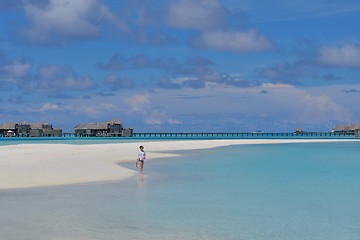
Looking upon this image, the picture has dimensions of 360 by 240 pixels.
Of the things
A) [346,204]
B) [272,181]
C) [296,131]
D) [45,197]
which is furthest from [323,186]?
[296,131]

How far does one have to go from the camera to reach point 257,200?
17.0 meters

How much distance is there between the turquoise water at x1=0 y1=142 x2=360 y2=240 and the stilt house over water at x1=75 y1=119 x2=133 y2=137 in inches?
4551

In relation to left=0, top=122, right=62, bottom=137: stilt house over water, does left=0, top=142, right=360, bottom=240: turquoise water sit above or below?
below

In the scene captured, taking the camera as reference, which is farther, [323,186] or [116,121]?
[116,121]

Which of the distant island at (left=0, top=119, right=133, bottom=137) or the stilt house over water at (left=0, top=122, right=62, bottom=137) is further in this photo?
the stilt house over water at (left=0, top=122, right=62, bottom=137)

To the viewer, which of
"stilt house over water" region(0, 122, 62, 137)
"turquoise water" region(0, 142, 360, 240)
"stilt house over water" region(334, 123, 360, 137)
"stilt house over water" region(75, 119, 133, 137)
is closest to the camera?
"turquoise water" region(0, 142, 360, 240)

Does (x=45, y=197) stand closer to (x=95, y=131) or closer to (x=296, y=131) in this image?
(x=95, y=131)

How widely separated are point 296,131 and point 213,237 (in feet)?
621

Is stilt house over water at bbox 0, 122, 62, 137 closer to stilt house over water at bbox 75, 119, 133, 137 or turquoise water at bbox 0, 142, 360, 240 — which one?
stilt house over water at bbox 75, 119, 133, 137

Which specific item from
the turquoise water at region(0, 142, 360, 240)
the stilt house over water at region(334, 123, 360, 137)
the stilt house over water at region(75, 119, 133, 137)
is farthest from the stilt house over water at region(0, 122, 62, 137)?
the turquoise water at region(0, 142, 360, 240)

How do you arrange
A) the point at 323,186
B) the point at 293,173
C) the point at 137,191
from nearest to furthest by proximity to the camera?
the point at 137,191, the point at 323,186, the point at 293,173

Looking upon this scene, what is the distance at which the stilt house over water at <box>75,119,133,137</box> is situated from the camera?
138 m

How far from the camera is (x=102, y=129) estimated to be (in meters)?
138

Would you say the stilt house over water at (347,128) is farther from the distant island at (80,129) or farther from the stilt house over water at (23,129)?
the stilt house over water at (23,129)
